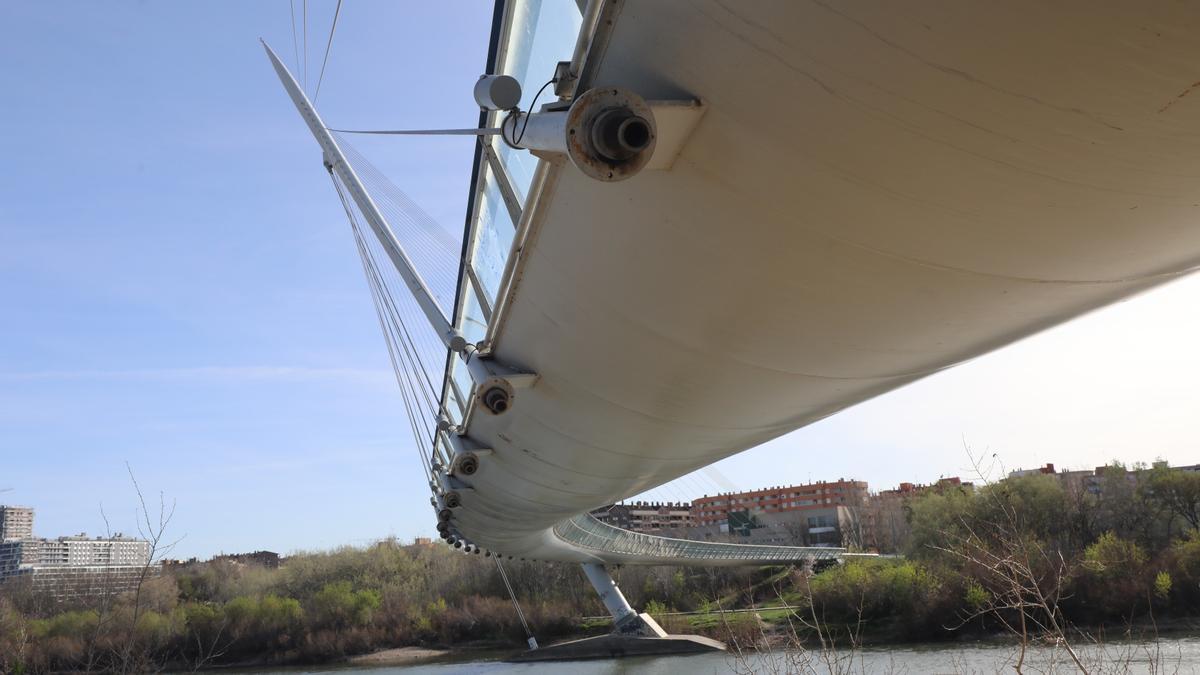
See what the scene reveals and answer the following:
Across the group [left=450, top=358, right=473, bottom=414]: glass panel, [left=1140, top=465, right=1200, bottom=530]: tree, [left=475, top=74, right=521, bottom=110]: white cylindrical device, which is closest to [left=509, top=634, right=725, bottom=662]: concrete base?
[left=1140, top=465, right=1200, bottom=530]: tree

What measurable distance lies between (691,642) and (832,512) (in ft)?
153

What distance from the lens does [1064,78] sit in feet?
8.35

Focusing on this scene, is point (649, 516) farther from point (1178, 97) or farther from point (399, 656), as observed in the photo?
point (1178, 97)

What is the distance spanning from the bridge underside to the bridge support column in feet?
104

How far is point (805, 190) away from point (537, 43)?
4.97 feet

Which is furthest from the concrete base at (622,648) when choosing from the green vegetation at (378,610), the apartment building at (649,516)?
the apartment building at (649,516)

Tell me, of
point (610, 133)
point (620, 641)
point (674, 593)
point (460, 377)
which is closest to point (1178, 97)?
point (610, 133)

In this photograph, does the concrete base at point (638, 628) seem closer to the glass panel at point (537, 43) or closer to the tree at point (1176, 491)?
the tree at point (1176, 491)

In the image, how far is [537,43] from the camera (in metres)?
3.98

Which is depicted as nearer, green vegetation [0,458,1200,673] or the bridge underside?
the bridge underside

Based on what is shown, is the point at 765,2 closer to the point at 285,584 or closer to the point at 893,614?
the point at 893,614

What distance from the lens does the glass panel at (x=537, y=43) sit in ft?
11.9

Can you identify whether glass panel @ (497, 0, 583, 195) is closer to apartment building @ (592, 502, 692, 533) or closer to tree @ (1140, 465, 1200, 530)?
tree @ (1140, 465, 1200, 530)

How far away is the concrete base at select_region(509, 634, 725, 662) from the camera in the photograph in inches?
Result: 1364
